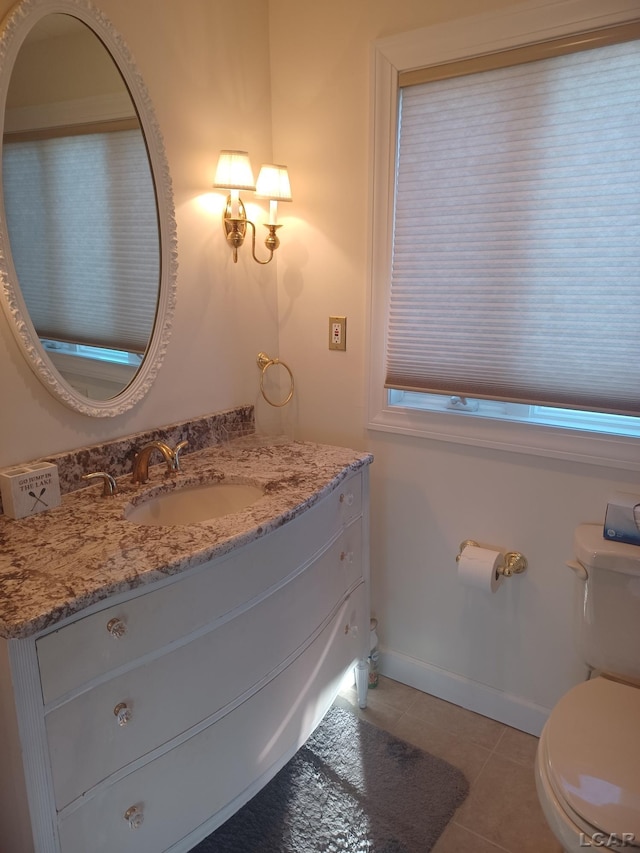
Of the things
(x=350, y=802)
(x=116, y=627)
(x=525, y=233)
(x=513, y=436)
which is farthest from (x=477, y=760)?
(x=525, y=233)

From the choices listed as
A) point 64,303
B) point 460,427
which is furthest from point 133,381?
point 460,427

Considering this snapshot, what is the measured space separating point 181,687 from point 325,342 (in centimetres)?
124

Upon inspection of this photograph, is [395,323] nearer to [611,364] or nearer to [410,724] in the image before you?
[611,364]

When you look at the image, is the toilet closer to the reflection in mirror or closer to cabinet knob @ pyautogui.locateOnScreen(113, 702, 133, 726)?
cabinet knob @ pyautogui.locateOnScreen(113, 702, 133, 726)

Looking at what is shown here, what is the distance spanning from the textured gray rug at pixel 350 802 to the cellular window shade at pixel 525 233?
114cm

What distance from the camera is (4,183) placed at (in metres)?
1.33

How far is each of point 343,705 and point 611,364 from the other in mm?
1413

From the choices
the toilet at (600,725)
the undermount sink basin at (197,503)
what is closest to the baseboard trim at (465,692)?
the toilet at (600,725)

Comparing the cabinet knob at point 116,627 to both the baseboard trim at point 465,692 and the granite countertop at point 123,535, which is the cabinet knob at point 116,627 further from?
the baseboard trim at point 465,692

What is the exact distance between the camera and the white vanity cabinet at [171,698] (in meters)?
1.04

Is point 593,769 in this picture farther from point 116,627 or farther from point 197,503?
point 197,503

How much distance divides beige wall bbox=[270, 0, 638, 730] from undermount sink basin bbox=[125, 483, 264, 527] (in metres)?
0.57

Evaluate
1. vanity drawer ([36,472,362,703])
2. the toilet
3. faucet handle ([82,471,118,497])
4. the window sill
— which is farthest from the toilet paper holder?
faucet handle ([82,471,118,497])

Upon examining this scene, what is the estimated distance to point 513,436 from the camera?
5.81 ft
